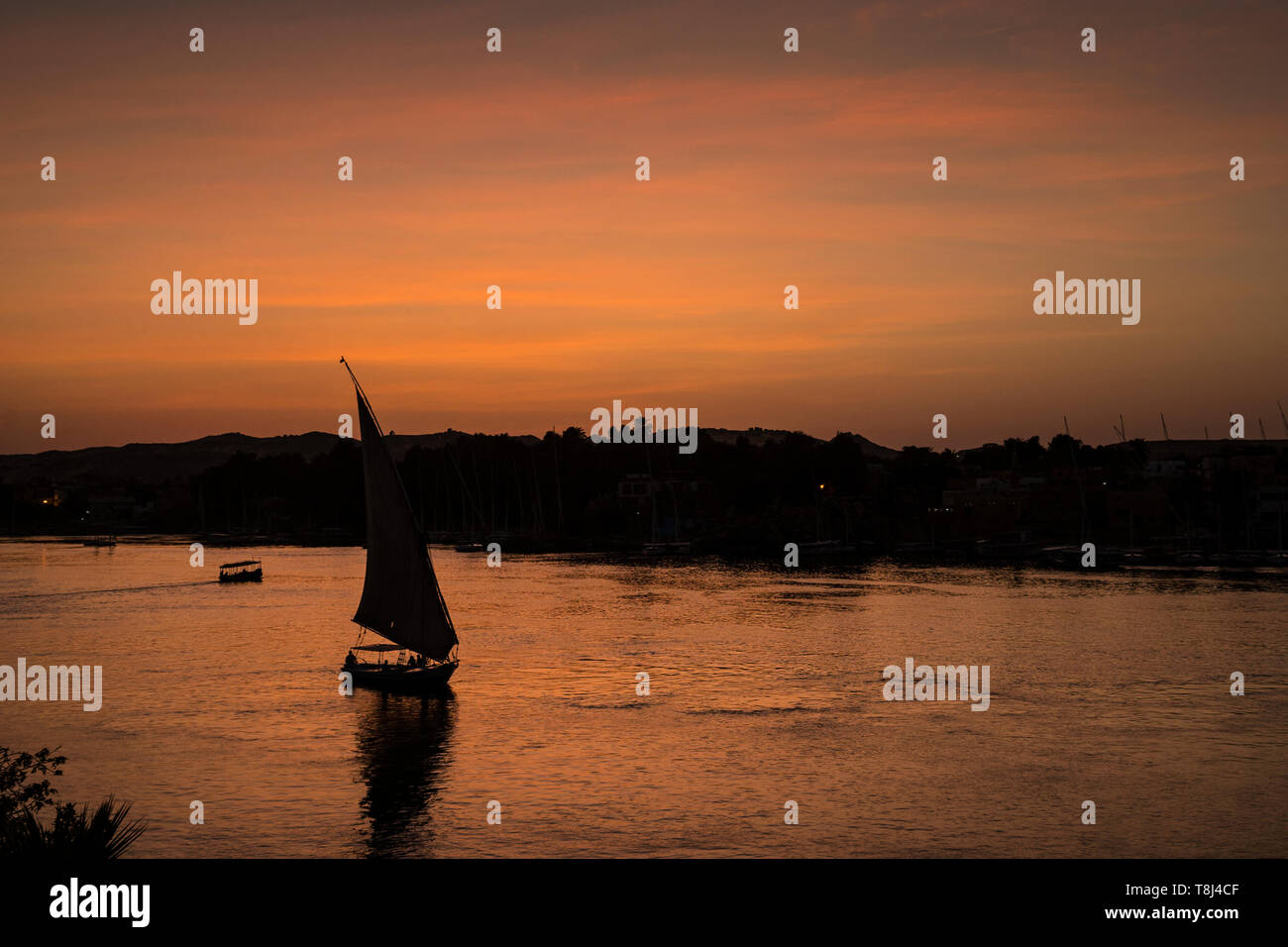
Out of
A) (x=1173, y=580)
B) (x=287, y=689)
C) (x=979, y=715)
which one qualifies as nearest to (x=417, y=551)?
(x=287, y=689)

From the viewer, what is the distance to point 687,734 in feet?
149

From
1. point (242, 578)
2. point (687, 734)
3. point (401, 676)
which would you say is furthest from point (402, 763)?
point (242, 578)

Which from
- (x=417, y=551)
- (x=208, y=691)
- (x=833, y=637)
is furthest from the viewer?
(x=833, y=637)

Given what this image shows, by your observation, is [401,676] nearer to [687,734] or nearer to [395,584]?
[395,584]

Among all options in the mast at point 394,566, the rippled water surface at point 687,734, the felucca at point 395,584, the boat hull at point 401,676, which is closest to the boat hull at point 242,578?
the rippled water surface at point 687,734

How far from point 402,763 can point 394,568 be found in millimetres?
10883

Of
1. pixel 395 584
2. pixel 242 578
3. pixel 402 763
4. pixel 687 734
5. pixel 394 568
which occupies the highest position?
pixel 394 568

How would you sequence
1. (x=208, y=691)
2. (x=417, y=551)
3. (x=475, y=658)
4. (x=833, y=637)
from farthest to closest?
1. (x=833, y=637)
2. (x=475, y=658)
3. (x=208, y=691)
4. (x=417, y=551)

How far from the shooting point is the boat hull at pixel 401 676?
5131 centimetres

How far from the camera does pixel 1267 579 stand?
410 feet

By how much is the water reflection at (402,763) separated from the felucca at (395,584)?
1437mm
